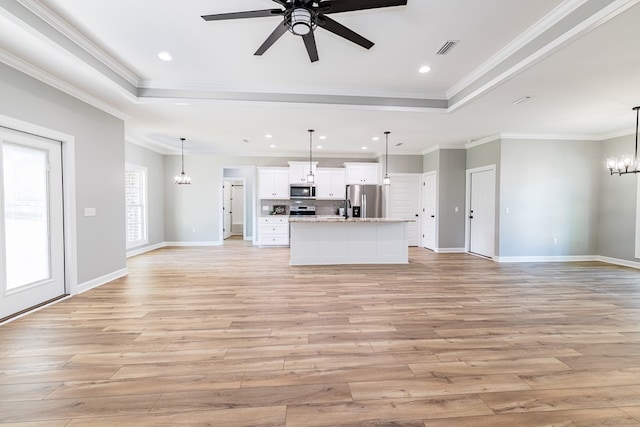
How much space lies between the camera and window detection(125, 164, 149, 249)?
661cm

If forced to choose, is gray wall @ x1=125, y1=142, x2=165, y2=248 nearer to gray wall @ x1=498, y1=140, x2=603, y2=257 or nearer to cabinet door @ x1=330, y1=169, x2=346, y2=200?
cabinet door @ x1=330, y1=169, x2=346, y2=200

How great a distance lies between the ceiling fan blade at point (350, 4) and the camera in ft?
6.30

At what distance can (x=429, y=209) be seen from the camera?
24.4 ft

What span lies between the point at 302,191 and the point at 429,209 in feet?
11.9

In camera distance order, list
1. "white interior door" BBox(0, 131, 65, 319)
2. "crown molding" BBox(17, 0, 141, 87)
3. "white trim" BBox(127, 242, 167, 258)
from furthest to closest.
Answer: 1. "white trim" BBox(127, 242, 167, 258)
2. "white interior door" BBox(0, 131, 65, 319)
3. "crown molding" BBox(17, 0, 141, 87)

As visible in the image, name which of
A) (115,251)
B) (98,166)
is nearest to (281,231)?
(115,251)

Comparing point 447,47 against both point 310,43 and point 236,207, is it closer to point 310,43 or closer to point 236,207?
point 310,43

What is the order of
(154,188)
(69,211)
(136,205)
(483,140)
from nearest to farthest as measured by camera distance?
1. (69,211)
2. (483,140)
3. (136,205)
4. (154,188)

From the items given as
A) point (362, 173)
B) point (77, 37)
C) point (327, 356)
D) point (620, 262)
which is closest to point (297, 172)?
point (362, 173)

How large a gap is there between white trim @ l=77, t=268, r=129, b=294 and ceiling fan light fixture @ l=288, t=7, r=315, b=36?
4337 mm

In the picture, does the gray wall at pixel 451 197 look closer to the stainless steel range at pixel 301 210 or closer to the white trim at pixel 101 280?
the stainless steel range at pixel 301 210

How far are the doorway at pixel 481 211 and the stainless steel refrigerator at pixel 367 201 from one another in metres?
2.30

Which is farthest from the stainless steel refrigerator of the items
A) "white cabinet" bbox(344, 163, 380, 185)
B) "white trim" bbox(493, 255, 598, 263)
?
"white trim" bbox(493, 255, 598, 263)

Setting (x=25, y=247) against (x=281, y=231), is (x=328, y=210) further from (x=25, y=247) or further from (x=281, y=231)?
(x=25, y=247)
